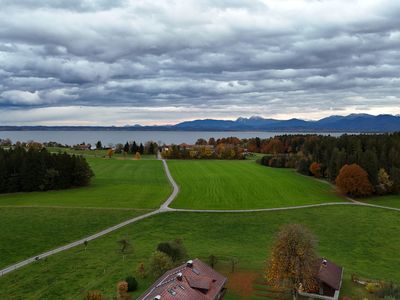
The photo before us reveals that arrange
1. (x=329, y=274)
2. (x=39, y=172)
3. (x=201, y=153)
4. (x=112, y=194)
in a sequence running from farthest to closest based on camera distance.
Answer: (x=201, y=153) → (x=39, y=172) → (x=112, y=194) → (x=329, y=274)

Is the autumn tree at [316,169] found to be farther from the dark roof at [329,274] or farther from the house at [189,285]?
the house at [189,285]

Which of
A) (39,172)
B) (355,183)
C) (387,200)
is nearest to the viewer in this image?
(387,200)

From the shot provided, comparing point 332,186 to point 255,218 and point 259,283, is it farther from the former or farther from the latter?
point 259,283

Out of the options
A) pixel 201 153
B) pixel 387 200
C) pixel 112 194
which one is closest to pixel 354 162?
pixel 387 200

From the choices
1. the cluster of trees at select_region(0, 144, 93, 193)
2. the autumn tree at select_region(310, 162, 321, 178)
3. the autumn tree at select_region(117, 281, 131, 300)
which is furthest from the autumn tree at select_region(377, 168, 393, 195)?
the autumn tree at select_region(117, 281, 131, 300)

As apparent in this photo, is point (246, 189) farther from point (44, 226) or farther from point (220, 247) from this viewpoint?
point (44, 226)
